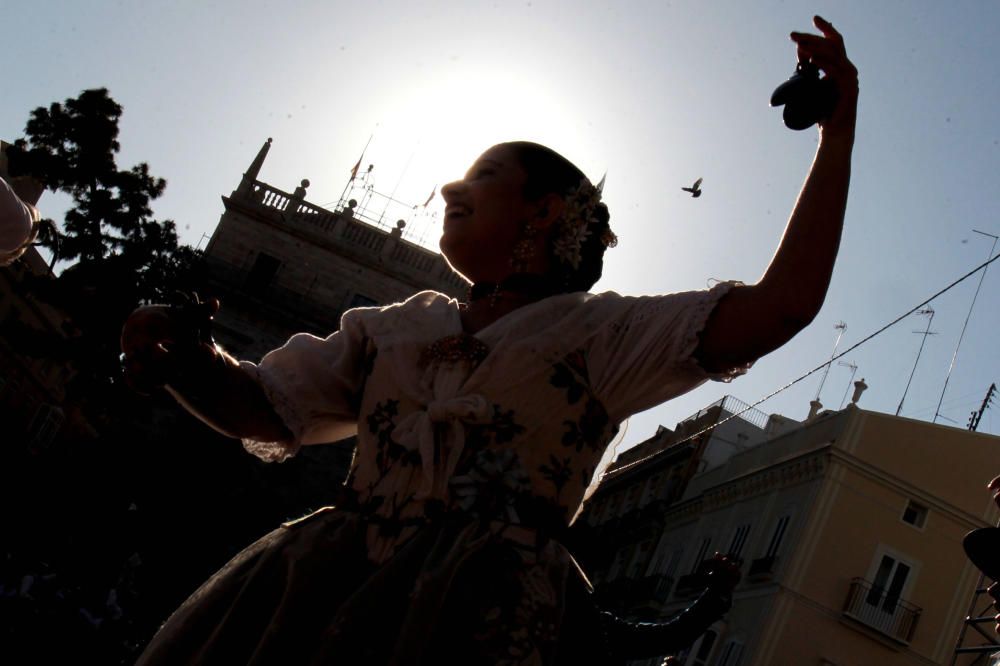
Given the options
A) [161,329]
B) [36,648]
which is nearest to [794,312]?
[161,329]

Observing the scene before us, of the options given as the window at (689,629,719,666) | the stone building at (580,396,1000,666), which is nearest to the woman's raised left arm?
the stone building at (580,396,1000,666)

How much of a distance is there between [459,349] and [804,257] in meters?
0.68

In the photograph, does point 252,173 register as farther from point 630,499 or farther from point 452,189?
point 452,189

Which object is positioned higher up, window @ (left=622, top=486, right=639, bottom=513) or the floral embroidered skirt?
window @ (left=622, top=486, right=639, bottom=513)

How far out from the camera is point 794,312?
2.01m

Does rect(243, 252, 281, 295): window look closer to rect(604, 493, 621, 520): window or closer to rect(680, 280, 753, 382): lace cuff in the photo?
rect(604, 493, 621, 520): window

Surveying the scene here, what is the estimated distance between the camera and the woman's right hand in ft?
7.18

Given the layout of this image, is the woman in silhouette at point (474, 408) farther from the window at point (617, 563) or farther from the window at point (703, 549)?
the window at point (617, 563)

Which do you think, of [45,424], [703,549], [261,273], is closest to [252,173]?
[261,273]

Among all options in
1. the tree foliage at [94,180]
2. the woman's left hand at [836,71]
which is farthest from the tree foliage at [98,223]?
the woman's left hand at [836,71]

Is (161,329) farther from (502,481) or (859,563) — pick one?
(859,563)

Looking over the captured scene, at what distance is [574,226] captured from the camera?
8.46 feet

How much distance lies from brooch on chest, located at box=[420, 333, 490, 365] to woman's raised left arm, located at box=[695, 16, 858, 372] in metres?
0.42

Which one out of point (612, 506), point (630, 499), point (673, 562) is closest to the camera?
point (673, 562)
